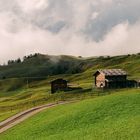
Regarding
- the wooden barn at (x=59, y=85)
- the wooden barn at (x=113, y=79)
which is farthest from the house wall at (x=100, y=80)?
the wooden barn at (x=59, y=85)

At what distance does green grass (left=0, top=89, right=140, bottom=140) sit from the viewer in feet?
149

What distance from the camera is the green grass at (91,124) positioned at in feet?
149

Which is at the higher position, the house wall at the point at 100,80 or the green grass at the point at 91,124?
the house wall at the point at 100,80

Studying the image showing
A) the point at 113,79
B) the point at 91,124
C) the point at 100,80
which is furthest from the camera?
the point at 100,80

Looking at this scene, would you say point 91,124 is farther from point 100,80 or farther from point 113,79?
point 100,80

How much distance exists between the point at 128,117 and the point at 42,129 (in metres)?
12.6

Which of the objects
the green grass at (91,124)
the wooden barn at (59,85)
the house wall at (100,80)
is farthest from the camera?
the wooden barn at (59,85)

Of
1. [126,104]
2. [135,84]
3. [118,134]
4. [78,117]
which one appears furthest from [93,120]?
[135,84]

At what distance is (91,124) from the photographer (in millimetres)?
53938

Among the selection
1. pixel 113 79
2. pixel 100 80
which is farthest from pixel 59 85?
pixel 113 79

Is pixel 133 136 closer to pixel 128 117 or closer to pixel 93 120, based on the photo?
pixel 128 117

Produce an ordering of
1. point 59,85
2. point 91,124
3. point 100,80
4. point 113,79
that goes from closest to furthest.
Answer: point 91,124
point 113,79
point 100,80
point 59,85

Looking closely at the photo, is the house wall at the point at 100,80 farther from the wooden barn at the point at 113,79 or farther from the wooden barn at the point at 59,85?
the wooden barn at the point at 59,85

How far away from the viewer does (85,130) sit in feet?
165
